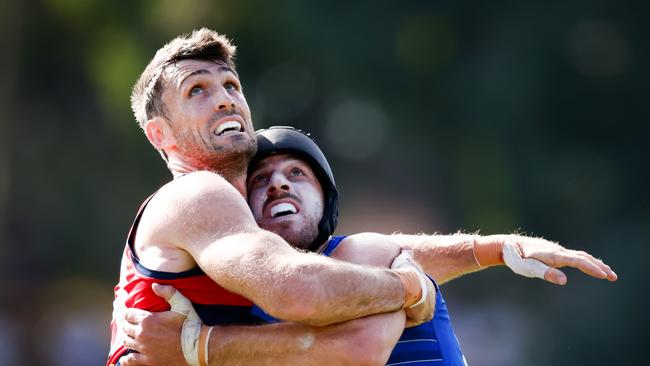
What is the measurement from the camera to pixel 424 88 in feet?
67.4

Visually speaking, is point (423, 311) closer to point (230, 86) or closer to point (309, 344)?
point (309, 344)

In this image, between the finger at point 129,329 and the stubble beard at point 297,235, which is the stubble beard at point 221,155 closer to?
the stubble beard at point 297,235

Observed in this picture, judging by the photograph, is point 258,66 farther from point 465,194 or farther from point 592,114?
point 592,114

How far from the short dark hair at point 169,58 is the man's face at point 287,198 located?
0.59 meters

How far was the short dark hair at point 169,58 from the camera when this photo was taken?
582 centimetres

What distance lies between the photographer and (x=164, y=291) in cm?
499

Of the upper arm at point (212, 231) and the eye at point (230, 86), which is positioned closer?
the upper arm at point (212, 231)

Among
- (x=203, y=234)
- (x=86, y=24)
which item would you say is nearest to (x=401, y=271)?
(x=203, y=234)

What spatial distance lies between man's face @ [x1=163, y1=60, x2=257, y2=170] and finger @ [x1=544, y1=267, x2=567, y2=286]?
163 cm

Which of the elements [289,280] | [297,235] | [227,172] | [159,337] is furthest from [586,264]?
[159,337]

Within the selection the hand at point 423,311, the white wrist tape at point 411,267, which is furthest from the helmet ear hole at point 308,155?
the hand at point 423,311

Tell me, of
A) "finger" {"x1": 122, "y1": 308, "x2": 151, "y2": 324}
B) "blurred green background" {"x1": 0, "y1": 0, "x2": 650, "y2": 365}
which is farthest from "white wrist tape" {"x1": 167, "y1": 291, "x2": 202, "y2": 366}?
"blurred green background" {"x1": 0, "y1": 0, "x2": 650, "y2": 365}

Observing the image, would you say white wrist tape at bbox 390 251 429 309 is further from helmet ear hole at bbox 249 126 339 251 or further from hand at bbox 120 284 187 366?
hand at bbox 120 284 187 366

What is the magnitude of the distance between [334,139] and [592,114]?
485 cm
